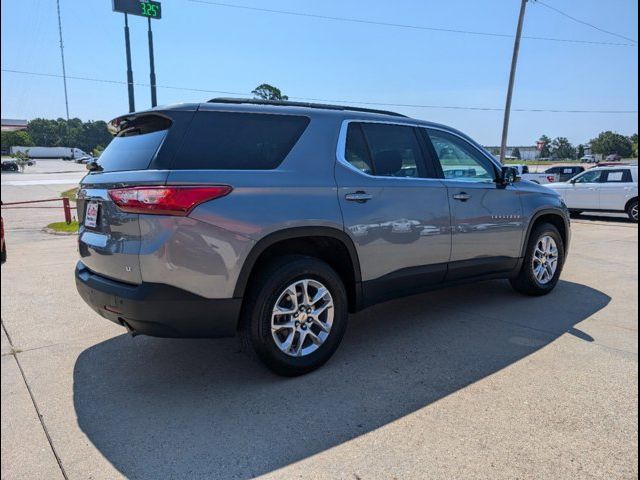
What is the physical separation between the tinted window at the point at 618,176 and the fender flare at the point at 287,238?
43.6 feet

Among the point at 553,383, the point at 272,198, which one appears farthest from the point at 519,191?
the point at 272,198

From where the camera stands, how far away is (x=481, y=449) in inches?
101

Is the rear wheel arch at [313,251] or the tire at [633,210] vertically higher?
the rear wheel arch at [313,251]

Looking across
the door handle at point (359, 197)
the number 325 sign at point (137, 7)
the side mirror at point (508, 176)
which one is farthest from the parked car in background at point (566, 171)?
the door handle at point (359, 197)

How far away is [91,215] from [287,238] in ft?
4.43

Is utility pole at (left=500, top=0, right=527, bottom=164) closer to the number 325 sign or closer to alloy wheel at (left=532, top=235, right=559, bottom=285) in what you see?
the number 325 sign

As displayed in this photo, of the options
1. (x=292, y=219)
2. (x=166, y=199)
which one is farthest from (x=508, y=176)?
(x=166, y=199)

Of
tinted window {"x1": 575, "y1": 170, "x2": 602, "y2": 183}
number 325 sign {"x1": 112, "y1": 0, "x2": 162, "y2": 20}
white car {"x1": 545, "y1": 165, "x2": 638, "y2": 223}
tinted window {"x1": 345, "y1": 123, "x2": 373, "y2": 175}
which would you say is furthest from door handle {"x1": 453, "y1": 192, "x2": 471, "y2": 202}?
number 325 sign {"x1": 112, "y1": 0, "x2": 162, "y2": 20}

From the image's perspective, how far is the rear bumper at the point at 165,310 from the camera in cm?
287

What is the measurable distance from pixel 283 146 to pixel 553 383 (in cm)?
248

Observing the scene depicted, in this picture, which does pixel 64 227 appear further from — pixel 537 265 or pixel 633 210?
pixel 633 210

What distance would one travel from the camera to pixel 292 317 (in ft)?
10.9

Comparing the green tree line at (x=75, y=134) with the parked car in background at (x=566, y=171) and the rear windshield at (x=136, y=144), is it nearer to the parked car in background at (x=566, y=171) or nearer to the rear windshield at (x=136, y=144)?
the parked car in background at (x=566, y=171)

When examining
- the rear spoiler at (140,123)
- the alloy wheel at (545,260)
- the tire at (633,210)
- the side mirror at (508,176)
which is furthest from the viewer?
the tire at (633,210)
